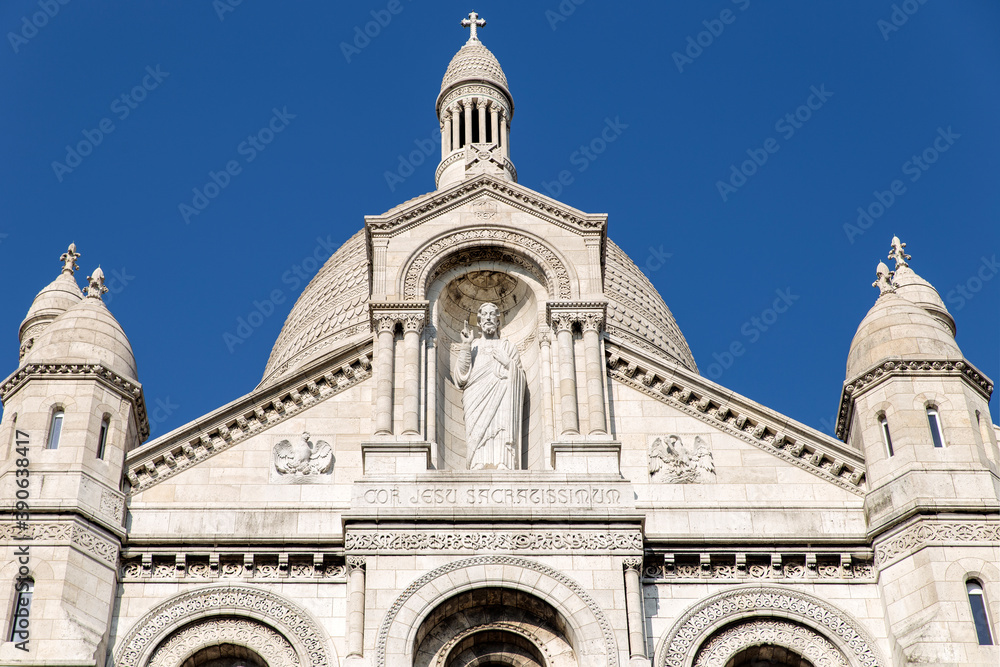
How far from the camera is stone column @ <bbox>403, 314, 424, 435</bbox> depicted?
31.1 meters

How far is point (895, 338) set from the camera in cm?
3195

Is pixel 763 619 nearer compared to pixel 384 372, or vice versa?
pixel 763 619

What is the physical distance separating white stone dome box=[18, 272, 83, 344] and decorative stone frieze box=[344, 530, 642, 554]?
13.9 m

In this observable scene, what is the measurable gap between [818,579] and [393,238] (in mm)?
10387

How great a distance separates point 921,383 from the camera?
3131 centimetres

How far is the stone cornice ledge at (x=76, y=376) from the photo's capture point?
30984 mm

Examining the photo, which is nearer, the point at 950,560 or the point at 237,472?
the point at 950,560

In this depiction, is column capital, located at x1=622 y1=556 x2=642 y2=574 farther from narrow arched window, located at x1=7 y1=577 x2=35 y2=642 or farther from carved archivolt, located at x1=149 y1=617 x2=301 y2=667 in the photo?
narrow arched window, located at x1=7 y1=577 x2=35 y2=642

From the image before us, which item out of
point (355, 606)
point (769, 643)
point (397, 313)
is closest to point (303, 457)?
point (397, 313)

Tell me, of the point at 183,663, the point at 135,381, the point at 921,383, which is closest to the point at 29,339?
the point at 135,381

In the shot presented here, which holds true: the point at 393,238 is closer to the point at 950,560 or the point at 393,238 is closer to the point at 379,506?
the point at 379,506

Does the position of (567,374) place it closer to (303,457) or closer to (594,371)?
(594,371)

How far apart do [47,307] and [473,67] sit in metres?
22.4

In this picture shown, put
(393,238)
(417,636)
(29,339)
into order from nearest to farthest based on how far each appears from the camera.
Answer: (417,636)
(393,238)
(29,339)
